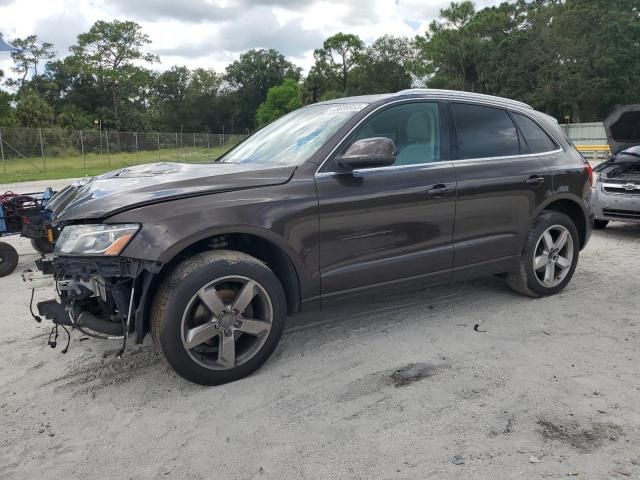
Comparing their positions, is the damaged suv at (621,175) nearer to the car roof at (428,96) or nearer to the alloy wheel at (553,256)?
the alloy wheel at (553,256)

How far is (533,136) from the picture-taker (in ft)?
16.0

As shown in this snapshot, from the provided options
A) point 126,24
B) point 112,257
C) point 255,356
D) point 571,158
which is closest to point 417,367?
point 255,356

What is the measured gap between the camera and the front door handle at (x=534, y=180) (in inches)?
183

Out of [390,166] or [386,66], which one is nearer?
[390,166]

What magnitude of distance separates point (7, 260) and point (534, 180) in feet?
18.7

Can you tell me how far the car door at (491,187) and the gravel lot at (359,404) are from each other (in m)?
0.56

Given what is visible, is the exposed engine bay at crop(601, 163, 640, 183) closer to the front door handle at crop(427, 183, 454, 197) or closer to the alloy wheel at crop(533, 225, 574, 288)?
the alloy wheel at crop(533, 225, 574, 288)

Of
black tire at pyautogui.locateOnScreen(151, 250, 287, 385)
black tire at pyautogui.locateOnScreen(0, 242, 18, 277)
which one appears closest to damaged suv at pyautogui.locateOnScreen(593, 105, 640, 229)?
black tire at pyautogui.locateOnScreen(151, 250, 287, 385)

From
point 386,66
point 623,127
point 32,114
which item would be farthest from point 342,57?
point 623,127

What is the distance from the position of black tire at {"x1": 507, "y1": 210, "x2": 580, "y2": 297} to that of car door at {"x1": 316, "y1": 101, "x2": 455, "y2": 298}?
954 mm

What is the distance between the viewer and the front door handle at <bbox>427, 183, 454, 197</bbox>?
405cm

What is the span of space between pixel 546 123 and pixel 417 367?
2867mm

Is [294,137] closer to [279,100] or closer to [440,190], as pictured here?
[440,190]

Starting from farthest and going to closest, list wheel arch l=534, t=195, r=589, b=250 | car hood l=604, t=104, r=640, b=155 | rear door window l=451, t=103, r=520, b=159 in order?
1. car hood l=604, t=104, r=640, b=155
2. wheel arch l=534, t=195, r=589, b=250
3. rear door window l=451, t=103, r=520, b=159
